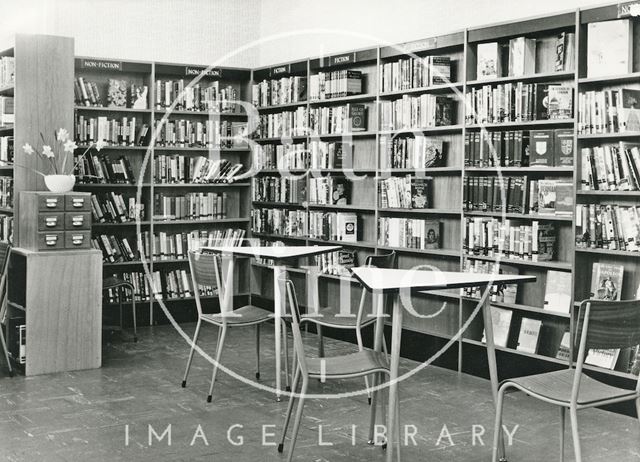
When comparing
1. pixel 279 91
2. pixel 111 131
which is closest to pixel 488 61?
pixel 279 91

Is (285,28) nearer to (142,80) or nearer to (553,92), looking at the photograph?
(142,80)

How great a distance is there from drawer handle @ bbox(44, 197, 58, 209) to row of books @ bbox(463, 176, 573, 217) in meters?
3.14

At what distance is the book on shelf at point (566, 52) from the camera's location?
18.7 feet

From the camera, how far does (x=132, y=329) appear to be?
8133mm

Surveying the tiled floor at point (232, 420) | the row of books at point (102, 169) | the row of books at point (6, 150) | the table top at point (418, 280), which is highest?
the row of books at point (6, 150)

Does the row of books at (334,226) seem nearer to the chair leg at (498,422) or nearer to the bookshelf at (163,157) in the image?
the bookshelf at (163,157)

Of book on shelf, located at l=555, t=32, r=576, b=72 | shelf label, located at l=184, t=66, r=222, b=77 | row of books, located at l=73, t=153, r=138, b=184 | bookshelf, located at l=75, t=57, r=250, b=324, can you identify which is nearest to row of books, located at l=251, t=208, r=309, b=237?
bookshelf, located at l=75, t=57, r=250, b=324

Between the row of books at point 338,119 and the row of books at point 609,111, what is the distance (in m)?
2.38

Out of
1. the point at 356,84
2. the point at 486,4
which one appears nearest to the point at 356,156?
the point at 356,84

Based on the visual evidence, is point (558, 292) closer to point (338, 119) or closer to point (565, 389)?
point (565, 389)

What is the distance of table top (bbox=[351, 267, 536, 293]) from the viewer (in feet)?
13.4

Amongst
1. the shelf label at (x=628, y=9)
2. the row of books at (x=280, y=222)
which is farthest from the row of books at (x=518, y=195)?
the row of books at (x=280, y=222)

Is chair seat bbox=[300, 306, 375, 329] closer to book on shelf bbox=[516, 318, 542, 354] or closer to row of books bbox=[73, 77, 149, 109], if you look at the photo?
book on shelf bbox=[516, 318, 542, 354]

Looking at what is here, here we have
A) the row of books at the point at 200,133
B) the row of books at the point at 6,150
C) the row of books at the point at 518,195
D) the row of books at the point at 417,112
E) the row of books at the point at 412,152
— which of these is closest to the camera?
the row of books at the point at 518,195
